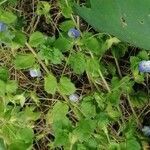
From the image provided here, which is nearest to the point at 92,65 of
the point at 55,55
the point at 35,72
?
the point at 55,55

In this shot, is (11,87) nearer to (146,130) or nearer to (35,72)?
(35,72)

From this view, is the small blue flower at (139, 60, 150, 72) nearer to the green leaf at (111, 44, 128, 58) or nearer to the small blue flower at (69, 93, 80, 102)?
the green leaf at (111, 44, 128, 58)

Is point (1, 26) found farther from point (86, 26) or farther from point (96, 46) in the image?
point (86, 26)

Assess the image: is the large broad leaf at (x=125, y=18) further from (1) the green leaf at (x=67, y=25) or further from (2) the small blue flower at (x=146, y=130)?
(2) the small blue flower at (x=146, y=130)

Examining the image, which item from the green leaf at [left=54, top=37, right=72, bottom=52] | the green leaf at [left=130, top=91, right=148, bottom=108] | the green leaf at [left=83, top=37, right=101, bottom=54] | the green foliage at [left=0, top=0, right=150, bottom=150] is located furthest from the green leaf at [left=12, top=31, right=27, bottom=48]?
the green leaf at [left=130, top=91, right=148, bottom=108]

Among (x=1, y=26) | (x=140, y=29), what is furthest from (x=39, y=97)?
(x=140, y=29)

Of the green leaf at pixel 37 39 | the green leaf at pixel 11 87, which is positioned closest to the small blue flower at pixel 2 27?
the green leaf at pixel 37 39

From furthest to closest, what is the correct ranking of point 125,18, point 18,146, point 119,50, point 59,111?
point 119,50
point 59,111
point 18,146
point 125,18
